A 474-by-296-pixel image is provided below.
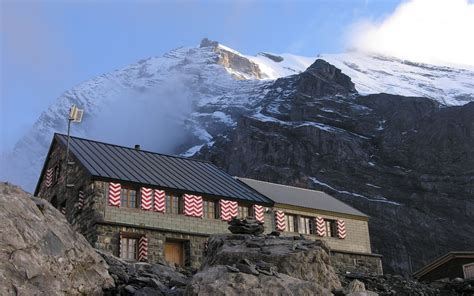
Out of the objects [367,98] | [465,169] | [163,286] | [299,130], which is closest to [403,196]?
[465,169]

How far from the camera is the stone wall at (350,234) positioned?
40156 millimetres

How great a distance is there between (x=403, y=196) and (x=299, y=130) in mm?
27790

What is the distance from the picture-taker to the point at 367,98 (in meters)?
127

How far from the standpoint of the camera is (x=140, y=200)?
110ft

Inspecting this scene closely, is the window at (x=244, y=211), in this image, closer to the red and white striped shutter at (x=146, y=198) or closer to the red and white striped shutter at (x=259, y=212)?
the red and white striped shutter at (x=259, y=212)

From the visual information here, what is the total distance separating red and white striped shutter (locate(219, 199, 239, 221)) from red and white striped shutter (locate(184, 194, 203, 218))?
5.22 ft

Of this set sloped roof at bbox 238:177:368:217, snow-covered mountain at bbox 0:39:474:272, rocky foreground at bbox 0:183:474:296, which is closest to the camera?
rocky foreground at bbox 0:183:474:296

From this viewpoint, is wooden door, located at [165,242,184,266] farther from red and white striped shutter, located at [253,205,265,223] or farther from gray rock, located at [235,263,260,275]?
gray rock, located at [235,263,260,275]

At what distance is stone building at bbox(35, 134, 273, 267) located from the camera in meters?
32.0

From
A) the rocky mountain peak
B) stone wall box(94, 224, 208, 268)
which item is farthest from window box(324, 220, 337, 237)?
the rocky mountain peak

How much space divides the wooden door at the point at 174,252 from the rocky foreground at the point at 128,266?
11.1 metres

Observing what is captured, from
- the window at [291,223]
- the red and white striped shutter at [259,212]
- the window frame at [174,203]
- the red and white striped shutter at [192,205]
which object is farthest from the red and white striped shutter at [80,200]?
the window at [291,223]

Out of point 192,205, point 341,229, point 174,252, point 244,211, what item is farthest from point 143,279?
Answer: point 341,229

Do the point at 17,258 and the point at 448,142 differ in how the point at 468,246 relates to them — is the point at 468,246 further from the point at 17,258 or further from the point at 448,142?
the point at 17,258
